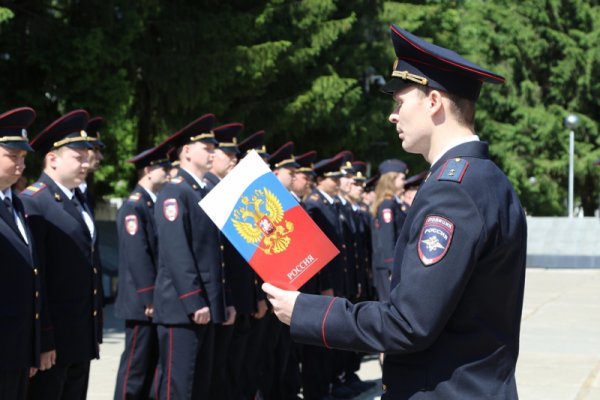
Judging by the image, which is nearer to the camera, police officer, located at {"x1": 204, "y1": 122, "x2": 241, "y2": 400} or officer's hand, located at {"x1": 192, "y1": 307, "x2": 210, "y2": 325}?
officer's hand, located at {"x1": 192, "y1": 307, "x2": 210, "y2": 325}

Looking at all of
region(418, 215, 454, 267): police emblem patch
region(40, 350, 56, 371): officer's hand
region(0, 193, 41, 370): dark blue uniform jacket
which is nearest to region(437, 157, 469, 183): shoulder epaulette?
region(418, 215, 454, 267): police emblem patch

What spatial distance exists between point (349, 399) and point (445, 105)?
6134mm

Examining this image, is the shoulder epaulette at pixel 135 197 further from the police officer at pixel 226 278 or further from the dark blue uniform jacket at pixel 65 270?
the dark blue uniform jacket at pixel 65 270

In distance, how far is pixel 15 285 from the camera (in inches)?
189

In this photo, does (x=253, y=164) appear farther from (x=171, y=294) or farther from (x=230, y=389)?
(x=230, y=389)

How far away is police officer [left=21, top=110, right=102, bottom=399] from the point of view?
5492mm

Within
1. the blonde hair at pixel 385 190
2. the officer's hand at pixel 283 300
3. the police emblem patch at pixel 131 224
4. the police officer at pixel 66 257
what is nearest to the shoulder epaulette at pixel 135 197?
the police emblem patch at pixel 131 224

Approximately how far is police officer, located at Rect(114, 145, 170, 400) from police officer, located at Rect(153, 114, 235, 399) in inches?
17.5

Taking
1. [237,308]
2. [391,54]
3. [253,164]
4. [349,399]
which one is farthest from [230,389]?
[391,54]

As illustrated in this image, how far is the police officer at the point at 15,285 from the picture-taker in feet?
15.5

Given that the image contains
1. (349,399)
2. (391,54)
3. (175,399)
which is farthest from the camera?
(391,54)

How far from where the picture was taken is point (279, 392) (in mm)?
7867

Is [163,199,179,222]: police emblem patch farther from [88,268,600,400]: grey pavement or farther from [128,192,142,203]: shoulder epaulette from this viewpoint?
[88,268,600,400]: grey pavement

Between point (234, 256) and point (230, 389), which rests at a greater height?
point (234, 256)
